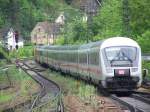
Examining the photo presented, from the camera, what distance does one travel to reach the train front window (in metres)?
28.9

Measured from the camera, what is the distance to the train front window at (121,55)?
2889 centimetres

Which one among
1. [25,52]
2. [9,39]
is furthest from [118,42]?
[25,52]

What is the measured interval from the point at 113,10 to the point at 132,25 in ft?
60.1

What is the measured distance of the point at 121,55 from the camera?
2902 centimetres

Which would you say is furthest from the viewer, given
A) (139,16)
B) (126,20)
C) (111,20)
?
(111,20)

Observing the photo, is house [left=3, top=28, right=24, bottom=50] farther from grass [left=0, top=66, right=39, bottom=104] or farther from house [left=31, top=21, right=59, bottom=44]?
house [left=31, top=21, right=59, bottom=44]

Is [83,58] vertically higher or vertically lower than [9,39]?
lower

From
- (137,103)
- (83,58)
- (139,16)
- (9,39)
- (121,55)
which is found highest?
(139,16)

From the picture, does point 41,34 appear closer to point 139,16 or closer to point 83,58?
point 139,16

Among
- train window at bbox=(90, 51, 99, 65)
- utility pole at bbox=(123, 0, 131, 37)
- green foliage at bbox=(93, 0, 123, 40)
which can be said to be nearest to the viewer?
train window at bbox=(90, 51, 99, 65)

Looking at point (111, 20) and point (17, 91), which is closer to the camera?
point (17, 91)

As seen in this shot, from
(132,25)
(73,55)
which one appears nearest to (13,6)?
(73,55)

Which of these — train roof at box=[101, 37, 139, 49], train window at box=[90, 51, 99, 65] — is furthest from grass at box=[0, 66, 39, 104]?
train roof at box=[101, 37, 139, 49]

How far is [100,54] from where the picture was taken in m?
29.6
